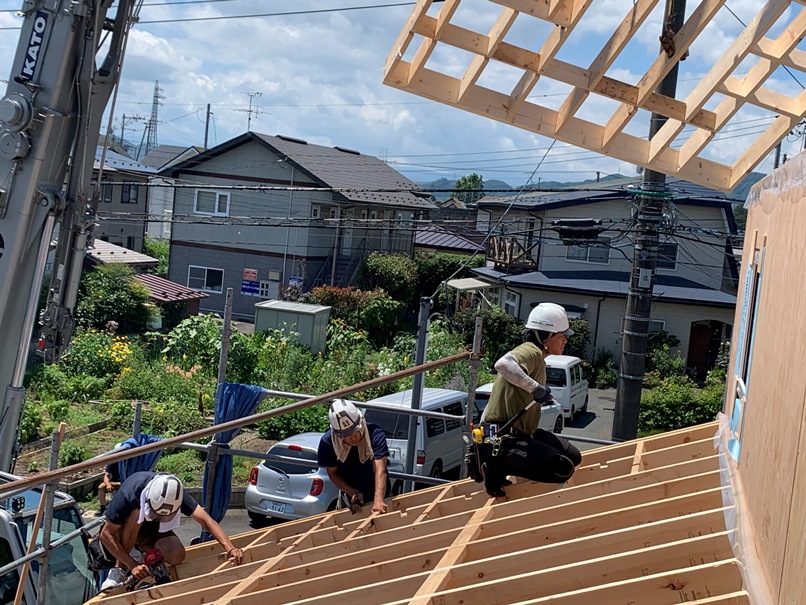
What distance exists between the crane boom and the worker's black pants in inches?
155

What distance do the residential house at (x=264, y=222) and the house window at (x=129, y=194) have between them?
9.45 meters

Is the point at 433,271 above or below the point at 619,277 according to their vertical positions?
below

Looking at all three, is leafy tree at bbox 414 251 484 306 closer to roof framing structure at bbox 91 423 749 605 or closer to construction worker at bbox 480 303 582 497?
roof framing structure at bbox 91 423 749 605

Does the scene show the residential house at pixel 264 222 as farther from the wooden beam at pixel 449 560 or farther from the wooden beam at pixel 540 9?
the wooden beam at pixel 449 560

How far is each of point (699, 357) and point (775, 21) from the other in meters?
24.9

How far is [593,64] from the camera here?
5.89m

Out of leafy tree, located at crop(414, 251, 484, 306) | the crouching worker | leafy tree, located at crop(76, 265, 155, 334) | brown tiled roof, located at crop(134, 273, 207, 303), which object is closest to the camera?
the crouching worker

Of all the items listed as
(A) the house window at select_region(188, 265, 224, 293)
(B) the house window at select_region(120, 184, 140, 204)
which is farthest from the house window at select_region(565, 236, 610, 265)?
(B) the house window at select_region(120, 184, 140, 204)

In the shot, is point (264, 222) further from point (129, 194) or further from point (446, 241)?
point (446, 241)

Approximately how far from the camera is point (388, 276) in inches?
1385

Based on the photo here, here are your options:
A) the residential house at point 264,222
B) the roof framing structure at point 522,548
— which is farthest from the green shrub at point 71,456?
the residential house at point 264,222

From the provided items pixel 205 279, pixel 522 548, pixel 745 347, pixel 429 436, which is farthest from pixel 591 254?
pixel 522 548

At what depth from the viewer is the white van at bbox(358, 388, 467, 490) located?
12938mm

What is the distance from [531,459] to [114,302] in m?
23.8
